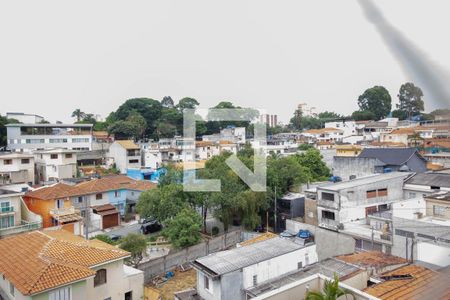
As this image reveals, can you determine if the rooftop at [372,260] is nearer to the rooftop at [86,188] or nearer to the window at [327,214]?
the window at [327,214]

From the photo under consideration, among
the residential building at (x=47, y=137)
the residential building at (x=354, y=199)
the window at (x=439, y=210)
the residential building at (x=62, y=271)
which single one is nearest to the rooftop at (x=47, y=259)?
the residential building at (x=62, y=271)

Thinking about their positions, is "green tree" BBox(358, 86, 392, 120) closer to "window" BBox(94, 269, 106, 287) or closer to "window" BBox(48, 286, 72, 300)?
"window" BBox(94, 269, 106, 287)

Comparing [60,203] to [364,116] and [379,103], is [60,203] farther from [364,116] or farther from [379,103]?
[379,103]

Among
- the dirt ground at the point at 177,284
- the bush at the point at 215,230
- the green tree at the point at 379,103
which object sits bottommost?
the dirt ground at the point at 177,284

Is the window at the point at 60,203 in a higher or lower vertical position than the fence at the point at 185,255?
higher

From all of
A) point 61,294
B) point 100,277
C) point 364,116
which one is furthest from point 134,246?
point 364,116

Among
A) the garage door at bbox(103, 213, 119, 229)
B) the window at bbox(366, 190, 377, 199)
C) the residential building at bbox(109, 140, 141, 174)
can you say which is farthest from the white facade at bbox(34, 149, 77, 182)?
the window at bbox(366, 190, 377, 199)

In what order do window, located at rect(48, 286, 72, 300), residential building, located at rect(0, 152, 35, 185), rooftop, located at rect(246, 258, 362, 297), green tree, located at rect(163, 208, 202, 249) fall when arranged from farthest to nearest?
residential building, located at rect(0, 152, 35, 185) < green tree, located at rect(163, 208, 202, 249) < rooftop, located at rect(246, 258, 362, 297) < window, located at rect(48, 286, 72, 300)
